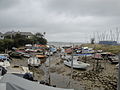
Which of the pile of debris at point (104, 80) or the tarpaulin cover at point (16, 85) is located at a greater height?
the tarpaulin cover at point (16, 85)

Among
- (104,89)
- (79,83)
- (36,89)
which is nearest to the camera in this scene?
(36,89)

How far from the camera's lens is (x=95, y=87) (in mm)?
15828

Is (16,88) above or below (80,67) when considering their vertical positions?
above

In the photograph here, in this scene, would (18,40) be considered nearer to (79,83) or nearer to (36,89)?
(79,83)

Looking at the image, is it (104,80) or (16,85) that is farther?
(104,80)

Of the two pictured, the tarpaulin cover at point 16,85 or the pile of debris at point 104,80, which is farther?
the pile of debris at point 104,80

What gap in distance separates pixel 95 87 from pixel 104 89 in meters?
1.11

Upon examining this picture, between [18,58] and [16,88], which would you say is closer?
[16,88]

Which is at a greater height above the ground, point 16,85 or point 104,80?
point 16,85

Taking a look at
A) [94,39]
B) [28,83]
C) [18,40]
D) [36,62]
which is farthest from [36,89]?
[94,39]

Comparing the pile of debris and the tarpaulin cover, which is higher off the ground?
the tarpaulin cover

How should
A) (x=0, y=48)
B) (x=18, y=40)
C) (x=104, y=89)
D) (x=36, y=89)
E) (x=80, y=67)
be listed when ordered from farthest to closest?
1. (x=18, y=40)
2. (x=0, y=48)
3. (x=80, y=67)
4. (x=104, y=89)
5. (x=36, y=89)

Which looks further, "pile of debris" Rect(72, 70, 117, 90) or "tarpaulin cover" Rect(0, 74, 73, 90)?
"pile of debris" Rect(72, 70, 117, 90)

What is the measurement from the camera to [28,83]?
432 cm
